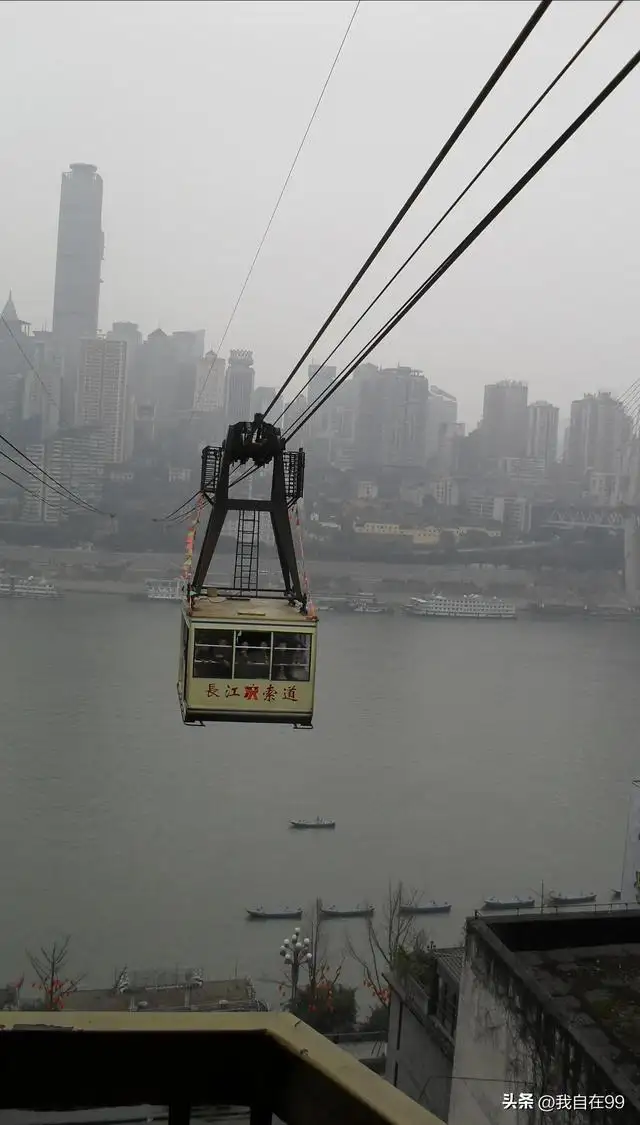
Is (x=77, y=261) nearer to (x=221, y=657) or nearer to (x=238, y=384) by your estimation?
(x=238, y=384)

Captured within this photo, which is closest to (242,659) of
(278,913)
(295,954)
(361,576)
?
(295,954)

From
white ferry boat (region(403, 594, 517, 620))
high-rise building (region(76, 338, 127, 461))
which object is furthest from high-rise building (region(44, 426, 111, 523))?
white ferry boat (region(403, 594, 517, 620))

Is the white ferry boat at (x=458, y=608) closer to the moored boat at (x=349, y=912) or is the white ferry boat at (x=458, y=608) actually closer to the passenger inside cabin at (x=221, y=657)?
the moored boat at (x=349, y=912)

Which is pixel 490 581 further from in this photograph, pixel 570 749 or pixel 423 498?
pixel 570 749

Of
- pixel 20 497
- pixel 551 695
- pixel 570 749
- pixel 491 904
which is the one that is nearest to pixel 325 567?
pixel 20 497

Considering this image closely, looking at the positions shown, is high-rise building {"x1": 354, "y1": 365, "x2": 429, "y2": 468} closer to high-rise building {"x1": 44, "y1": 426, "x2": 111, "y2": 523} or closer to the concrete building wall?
high-rise building {"x1": 44, "y1": 426, "x2": 111, "y2": 523}
